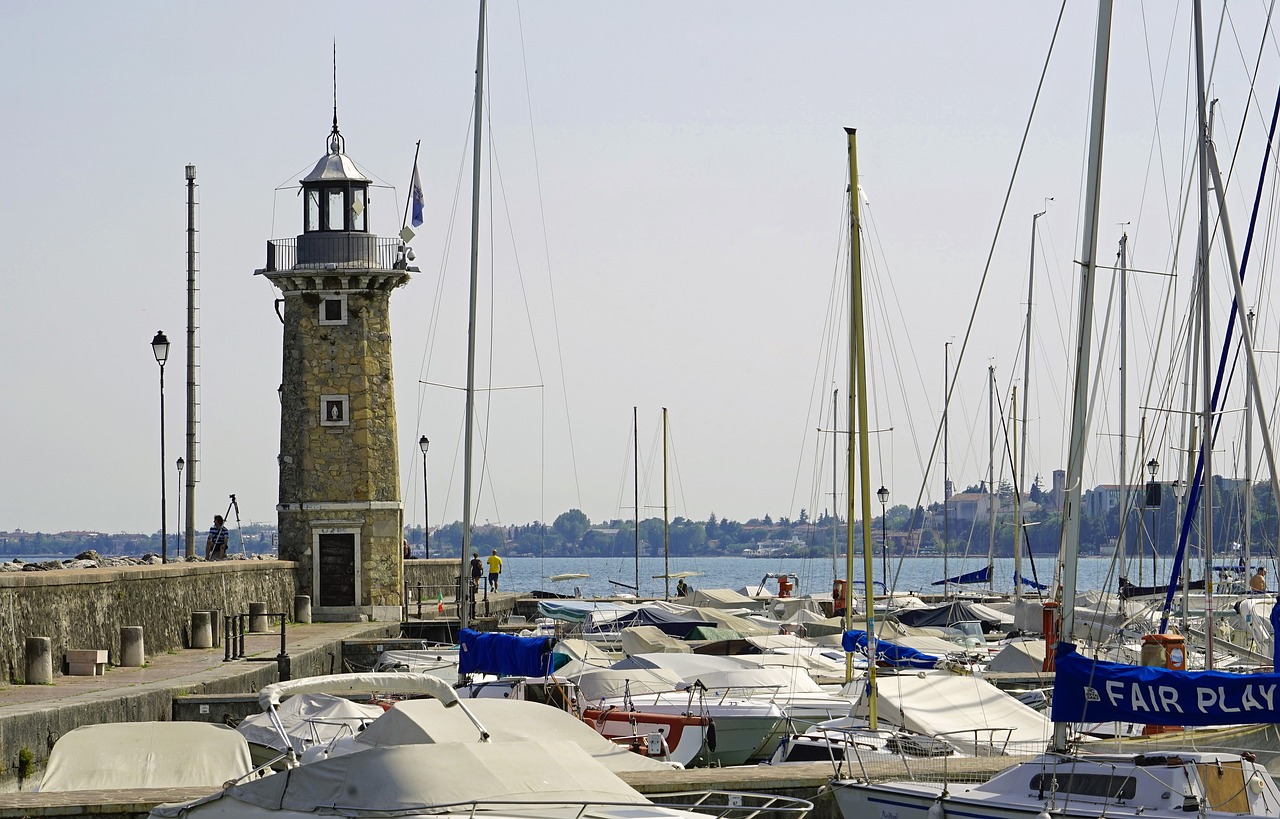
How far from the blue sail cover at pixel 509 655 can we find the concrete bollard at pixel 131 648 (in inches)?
277

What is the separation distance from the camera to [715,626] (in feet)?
120

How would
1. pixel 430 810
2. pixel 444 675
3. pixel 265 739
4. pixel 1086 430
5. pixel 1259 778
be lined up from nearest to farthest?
pixel 430 810
pixel 1259 778
pixel 1086 430
pixel 265 739
pixel 444 675

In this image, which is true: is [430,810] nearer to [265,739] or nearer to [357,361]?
[265,739]

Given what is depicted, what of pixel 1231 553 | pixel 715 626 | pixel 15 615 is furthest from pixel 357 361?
pixel 1231 553

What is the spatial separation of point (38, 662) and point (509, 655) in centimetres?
675

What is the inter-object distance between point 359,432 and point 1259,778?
3082 centimetres

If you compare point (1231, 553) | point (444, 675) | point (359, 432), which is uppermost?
point (359, 432)

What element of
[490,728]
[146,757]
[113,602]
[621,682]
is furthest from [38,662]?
[490,728]

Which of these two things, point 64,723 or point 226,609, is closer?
point 64,723

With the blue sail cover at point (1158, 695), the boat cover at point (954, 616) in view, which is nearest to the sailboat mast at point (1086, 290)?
the blue sail cover at point (1158, 695)

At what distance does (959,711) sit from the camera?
1931 cm

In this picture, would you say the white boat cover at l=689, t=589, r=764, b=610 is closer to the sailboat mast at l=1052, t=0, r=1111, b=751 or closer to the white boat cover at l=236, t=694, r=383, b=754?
the white boat cover at l=236, t=694, r=383, b=754

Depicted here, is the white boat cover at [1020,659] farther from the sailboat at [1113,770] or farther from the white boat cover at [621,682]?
the sailboat at [1113,770]

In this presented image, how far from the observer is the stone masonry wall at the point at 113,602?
22938 millimetres
